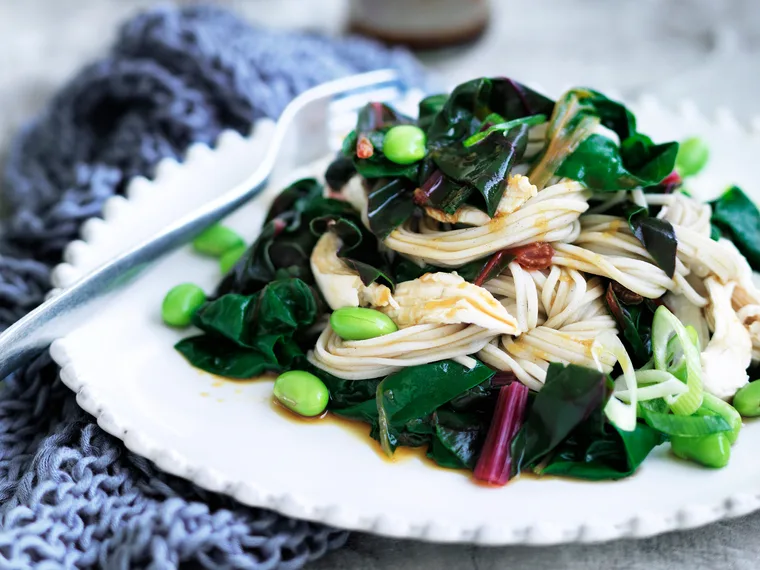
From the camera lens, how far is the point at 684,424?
3408 mm

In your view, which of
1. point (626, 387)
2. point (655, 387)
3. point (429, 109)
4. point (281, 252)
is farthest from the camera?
point (429, 109)

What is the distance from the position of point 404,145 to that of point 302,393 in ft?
4.09

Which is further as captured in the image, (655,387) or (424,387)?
(424,387)

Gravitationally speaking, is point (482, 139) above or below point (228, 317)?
above

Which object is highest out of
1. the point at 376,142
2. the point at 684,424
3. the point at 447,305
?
the point at 376,142

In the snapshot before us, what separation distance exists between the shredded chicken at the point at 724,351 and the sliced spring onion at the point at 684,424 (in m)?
0.26

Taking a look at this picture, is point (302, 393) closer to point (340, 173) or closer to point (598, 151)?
point (340, 173)

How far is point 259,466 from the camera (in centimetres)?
344

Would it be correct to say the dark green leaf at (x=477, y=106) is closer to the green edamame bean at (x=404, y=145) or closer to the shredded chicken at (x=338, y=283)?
the green edamame bean at (x=404, y=145)

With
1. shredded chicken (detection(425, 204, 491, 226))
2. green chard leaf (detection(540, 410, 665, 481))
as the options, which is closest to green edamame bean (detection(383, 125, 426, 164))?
shredded chicken (detection(425, 204, 491, 226))

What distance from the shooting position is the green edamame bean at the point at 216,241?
15.6 ft

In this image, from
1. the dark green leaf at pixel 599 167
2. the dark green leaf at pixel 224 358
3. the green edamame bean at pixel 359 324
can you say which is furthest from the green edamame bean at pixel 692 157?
the dark green leaf at pixel 224 358

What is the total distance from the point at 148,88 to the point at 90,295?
99.0 inches

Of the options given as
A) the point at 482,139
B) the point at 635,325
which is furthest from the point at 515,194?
the point at 635,325
